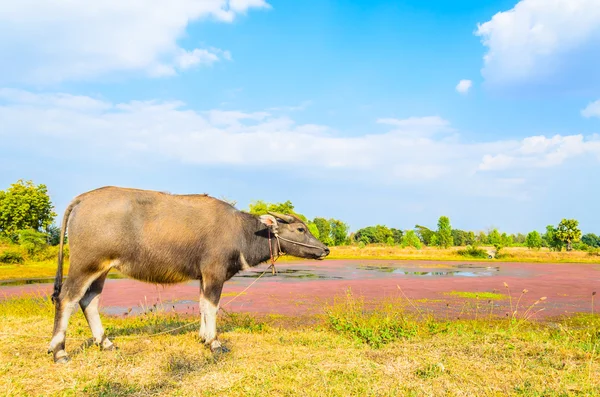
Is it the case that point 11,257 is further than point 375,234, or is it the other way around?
point 375,234

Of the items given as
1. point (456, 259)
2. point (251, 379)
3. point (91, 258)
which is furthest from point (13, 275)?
point (456, 259)

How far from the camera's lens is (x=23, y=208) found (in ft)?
118

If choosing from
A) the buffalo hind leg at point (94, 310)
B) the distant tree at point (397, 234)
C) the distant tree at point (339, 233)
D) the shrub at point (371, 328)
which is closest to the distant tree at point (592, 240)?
the distant tree at point (397, 234)

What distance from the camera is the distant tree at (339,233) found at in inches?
2317

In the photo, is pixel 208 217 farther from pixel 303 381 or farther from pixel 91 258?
pixel 303 381

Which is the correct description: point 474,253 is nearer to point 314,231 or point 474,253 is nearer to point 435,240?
point 314,231

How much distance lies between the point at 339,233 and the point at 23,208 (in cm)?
3686

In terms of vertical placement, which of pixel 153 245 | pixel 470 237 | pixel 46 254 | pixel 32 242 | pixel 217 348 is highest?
pixel 470 237

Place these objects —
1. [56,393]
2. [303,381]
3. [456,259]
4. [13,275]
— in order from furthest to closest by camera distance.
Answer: [456,259], [13,275], [303,381], [56,393]

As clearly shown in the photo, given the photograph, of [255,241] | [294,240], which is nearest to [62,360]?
[255,241]

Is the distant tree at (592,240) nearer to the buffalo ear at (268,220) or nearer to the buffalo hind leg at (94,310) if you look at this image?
the buffalo ear at (268,220)

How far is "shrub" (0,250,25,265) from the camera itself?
893 inches

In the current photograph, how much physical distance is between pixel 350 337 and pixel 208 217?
8.58 ft

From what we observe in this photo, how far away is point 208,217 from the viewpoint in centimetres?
567
